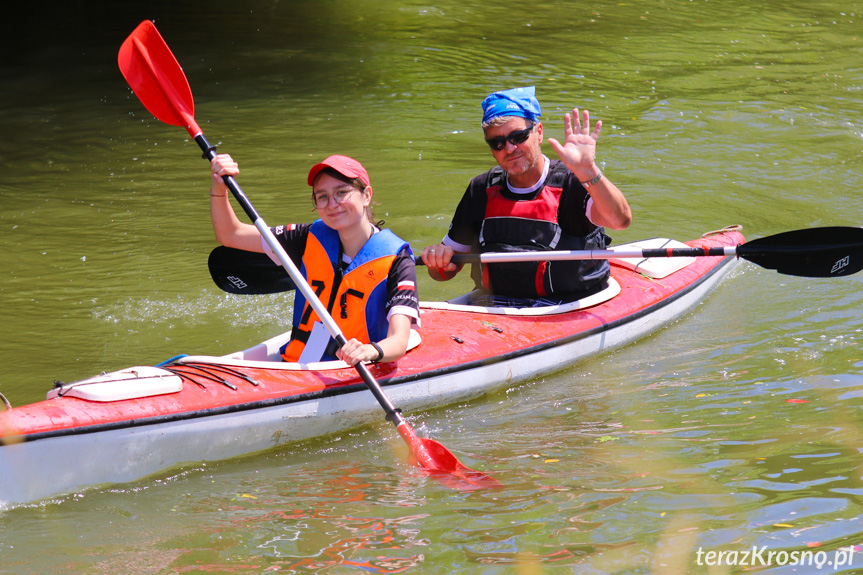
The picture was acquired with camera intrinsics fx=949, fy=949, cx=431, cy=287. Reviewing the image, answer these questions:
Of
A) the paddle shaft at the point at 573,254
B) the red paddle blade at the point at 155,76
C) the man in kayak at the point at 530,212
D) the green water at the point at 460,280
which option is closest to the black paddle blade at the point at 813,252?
the paddle shaft at the point at 573,254

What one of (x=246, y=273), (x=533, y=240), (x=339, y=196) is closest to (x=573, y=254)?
(x=533, y=240)

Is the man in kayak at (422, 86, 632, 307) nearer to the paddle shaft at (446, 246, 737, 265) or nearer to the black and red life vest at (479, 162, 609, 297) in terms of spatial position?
the black and red life vest at (479, 162, 609, 297)

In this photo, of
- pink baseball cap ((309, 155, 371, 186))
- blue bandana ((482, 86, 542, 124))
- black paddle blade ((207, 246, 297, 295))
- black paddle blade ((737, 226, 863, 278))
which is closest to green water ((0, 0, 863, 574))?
black paddle blade ((737, 226, 863, 278))

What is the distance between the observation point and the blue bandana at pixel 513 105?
447 cm

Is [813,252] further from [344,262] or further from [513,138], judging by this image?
[344,262]

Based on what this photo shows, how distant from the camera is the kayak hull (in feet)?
11.1

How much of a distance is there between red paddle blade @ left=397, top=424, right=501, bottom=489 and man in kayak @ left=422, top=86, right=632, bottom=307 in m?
1.19

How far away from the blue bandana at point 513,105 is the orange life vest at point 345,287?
878 millimetres

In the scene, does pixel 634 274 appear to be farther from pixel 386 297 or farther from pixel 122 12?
pixel 122 12

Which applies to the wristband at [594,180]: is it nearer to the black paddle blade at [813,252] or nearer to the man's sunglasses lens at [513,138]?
the man's sunglasses lens at [513,138]

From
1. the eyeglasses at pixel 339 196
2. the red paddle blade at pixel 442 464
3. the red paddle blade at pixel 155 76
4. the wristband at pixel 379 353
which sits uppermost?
the red paddle blade at pixel 155 76

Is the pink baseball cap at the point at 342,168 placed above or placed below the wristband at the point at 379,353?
above

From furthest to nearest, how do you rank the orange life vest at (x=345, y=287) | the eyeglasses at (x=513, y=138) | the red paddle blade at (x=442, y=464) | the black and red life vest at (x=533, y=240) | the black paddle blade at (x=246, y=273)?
the black and red life vest at (x=533, y=240) < the black paddle blade at (x=246, y=273) < the eyeglasses at (x=513, y=138) < the orange life vest at (x=345, y=287) < the red paddle blade at (x=442, y=464)

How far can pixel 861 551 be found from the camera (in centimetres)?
293
